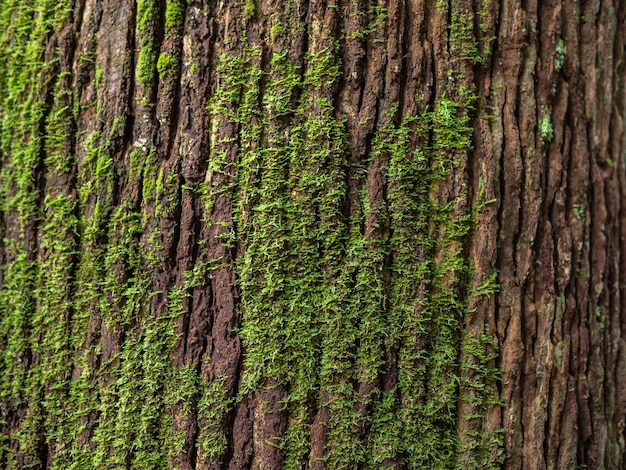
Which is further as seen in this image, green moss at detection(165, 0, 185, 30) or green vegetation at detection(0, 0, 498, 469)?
green moss at detection(165, 0, 185, 30)

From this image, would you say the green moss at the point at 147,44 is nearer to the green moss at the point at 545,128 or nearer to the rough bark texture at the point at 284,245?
the rough bark texture at the point at 284,245

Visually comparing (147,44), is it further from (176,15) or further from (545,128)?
(545,128)

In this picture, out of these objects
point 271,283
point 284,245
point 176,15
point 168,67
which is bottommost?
point 271,283

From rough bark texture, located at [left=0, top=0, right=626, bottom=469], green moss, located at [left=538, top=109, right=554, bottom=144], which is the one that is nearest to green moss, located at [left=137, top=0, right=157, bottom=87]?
rough bark texture, located at [left=0, top=0, right=626, bottom=469]

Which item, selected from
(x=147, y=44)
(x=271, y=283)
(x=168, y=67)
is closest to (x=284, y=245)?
(x=271, y=283)

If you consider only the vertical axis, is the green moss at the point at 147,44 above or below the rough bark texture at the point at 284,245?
above

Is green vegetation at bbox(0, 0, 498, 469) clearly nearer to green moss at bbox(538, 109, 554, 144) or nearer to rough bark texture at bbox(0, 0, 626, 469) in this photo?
rough bark texture at bbox(0, 0, 626, 469)

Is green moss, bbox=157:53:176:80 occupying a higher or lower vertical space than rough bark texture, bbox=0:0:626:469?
higher

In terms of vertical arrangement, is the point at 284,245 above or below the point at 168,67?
below

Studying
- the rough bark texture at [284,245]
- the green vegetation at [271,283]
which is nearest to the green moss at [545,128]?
the rough bark texture at [284,245]
